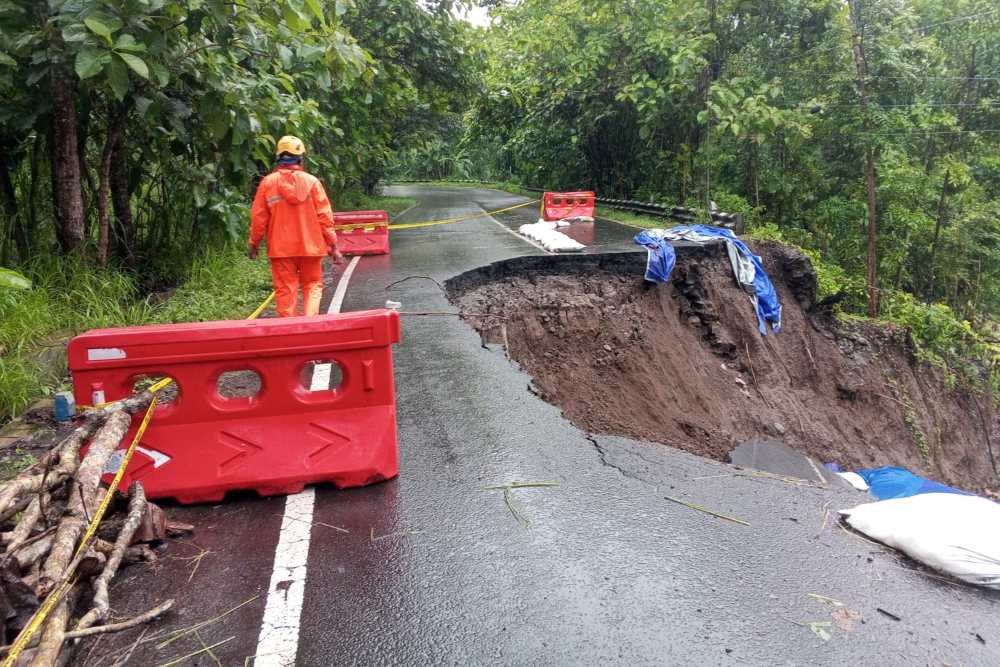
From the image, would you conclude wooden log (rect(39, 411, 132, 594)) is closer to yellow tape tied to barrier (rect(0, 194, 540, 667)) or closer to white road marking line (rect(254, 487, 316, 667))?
yellow tape tied to barrier (rect(0, 194, 540, 667))

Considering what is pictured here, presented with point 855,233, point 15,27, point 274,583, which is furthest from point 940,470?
point 15,27

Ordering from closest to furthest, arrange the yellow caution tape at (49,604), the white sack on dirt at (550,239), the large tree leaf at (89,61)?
the yellow caution tape at (49,604) < the large tree leaf at (89,61) < the white sack on dirt at (550,239)

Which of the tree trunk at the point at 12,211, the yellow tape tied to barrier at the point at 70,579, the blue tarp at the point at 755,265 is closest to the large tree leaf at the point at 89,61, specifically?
the yellow tape tied to barrier at the point at 70,579

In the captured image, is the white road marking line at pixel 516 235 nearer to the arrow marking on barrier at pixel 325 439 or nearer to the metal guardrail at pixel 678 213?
the metal guardrail at pixel 678 213

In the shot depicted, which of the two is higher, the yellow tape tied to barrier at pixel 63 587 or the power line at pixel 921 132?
the power line at pixel 921 132

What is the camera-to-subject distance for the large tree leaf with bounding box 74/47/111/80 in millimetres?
4766

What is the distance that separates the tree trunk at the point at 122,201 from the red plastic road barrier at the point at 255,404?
601cm

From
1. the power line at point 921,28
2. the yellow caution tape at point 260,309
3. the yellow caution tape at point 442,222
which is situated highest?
the power line at point 921,28

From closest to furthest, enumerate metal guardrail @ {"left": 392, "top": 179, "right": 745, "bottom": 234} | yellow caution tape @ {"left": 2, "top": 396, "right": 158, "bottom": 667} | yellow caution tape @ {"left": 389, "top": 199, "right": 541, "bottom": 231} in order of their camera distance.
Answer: yellow caution tape @ {"left": 2, "top": 396, "right": 158, "bottom": 667}
metal guardrail @ {"left": 392, "top": 179, "right": 745, "bottom": 234}
yellow caution tape @ {"left": 389, "top": 199, "right": 541, "bottom": 231}

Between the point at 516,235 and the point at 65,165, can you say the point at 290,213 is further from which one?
the point at 516,235

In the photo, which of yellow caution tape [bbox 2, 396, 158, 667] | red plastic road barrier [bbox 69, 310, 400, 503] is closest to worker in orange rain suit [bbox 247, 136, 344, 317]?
red plastic road barrier [bbox 69, 310, 400, 503]

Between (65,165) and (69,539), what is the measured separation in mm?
5885

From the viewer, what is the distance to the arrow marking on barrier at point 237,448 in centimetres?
393

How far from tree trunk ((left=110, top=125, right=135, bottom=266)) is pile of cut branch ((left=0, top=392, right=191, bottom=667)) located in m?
6.33
